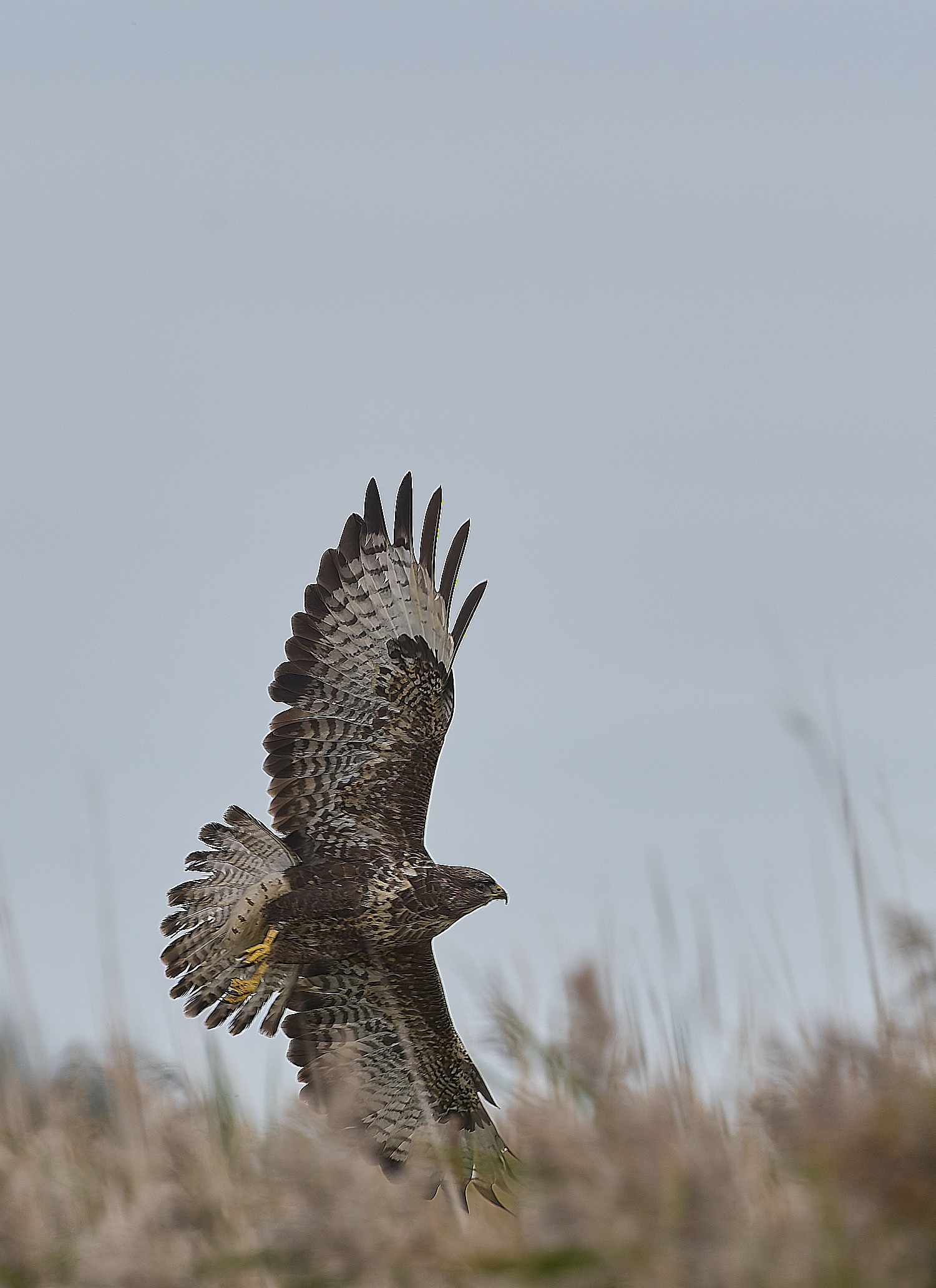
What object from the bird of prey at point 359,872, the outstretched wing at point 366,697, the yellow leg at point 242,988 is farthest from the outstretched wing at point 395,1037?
the outstretched wing at point 366,697

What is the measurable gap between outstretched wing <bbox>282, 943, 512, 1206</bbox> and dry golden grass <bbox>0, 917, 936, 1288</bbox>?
150 inches

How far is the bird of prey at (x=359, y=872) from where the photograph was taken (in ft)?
22.0

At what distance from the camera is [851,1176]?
199 cm

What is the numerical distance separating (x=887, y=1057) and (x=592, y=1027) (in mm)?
495

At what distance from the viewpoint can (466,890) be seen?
6773mm

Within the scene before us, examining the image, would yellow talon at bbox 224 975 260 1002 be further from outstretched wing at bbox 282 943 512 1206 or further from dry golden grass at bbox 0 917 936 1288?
dry golden grass at bbox 0 917 936 1288

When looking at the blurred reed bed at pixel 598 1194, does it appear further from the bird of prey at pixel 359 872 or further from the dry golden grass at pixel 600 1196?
the bird of prey at pixel 359 872

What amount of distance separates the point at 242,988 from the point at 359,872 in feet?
2.37

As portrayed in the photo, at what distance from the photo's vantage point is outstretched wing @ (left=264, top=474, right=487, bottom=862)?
22.5ft

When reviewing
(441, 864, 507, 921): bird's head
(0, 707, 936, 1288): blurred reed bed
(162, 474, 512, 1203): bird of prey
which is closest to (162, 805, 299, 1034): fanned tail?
(162, 474, 512, 1203): bird of prey

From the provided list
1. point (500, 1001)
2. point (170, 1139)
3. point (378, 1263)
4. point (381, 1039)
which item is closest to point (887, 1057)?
point (378, 1263)

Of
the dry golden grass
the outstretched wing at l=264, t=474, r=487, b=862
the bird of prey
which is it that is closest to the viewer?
the dry golden grass

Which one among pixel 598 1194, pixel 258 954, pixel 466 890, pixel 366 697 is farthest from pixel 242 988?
pixel 598 1194

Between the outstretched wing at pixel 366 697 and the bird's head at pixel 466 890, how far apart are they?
25cm
